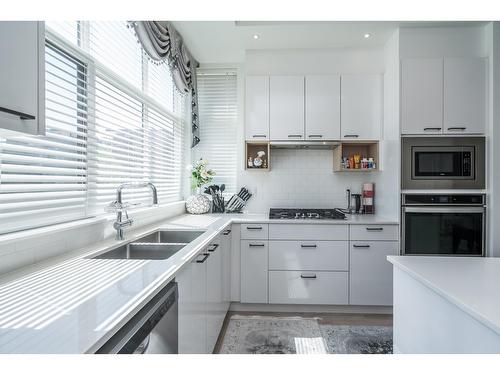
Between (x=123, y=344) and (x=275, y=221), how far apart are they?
212cm

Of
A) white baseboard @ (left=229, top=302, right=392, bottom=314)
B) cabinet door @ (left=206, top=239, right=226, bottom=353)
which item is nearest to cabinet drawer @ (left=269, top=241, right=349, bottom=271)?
white baseboard @ (left=229, top=302, right=392, bottom=314)

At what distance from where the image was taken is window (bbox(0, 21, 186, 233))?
1.31m

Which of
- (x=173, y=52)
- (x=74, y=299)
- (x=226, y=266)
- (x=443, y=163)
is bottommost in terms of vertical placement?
(x=226, y=266)

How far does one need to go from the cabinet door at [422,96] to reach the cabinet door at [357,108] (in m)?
0.36

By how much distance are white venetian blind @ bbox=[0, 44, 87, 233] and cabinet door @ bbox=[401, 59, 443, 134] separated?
8.73 feet

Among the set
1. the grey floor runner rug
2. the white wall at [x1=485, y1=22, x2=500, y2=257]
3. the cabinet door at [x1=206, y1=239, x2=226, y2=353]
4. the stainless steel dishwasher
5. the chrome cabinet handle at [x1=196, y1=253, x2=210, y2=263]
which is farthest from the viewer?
the white wall at [x1=485, y1=22, x2=500, y2=257]

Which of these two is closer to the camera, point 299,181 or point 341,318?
point 341,318

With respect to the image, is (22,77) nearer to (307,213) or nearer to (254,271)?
(254,271)

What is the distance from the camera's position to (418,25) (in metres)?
2.72

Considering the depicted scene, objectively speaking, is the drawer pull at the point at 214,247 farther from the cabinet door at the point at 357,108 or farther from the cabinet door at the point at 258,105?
the cabinet door at the point at 357,108

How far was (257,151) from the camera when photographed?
342cm

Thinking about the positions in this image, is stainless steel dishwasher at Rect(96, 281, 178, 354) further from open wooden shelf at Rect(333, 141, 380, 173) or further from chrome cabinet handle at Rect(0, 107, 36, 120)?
open wooden shelf at Rect(333, 141, 380, 173)

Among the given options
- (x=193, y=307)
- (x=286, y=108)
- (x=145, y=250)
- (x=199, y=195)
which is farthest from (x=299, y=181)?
(x=193, y=307)

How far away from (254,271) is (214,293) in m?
0.80
